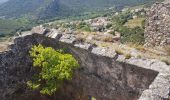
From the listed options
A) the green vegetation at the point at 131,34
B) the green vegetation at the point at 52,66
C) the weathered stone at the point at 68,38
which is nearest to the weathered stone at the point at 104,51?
the green vegetation at the point at 52,66

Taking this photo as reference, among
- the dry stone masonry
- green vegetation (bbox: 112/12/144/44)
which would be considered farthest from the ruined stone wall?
the dry stone masonry

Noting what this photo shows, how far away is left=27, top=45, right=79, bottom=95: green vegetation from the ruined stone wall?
5.99 metres

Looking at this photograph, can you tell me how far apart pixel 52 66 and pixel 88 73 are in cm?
126

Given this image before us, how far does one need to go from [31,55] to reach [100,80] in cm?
280

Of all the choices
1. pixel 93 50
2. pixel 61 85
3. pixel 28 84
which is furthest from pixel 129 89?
pixel 28 84

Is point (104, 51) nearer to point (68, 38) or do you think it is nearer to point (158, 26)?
point (68, 38)

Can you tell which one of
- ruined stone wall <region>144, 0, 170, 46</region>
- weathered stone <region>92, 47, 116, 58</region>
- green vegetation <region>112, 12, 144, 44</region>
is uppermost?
weathered stone <region>92, 47, 116, 58</region>

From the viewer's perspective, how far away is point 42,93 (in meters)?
12.5

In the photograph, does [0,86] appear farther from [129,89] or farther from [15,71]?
[129,89]

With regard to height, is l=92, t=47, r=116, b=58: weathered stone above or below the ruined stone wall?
above

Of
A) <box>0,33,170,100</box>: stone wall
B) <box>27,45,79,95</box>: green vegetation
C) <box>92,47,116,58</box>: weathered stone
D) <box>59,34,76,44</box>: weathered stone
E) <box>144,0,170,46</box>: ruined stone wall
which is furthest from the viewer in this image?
<box>144,0,170,46</box>: ruined stone wall

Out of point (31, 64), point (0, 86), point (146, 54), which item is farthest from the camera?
point (31, 64)

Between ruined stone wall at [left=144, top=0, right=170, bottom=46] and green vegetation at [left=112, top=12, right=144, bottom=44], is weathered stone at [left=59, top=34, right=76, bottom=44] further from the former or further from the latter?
green vegetation at [left=112, top=12, right=144, bottom=44]

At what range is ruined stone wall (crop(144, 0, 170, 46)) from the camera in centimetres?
1616
